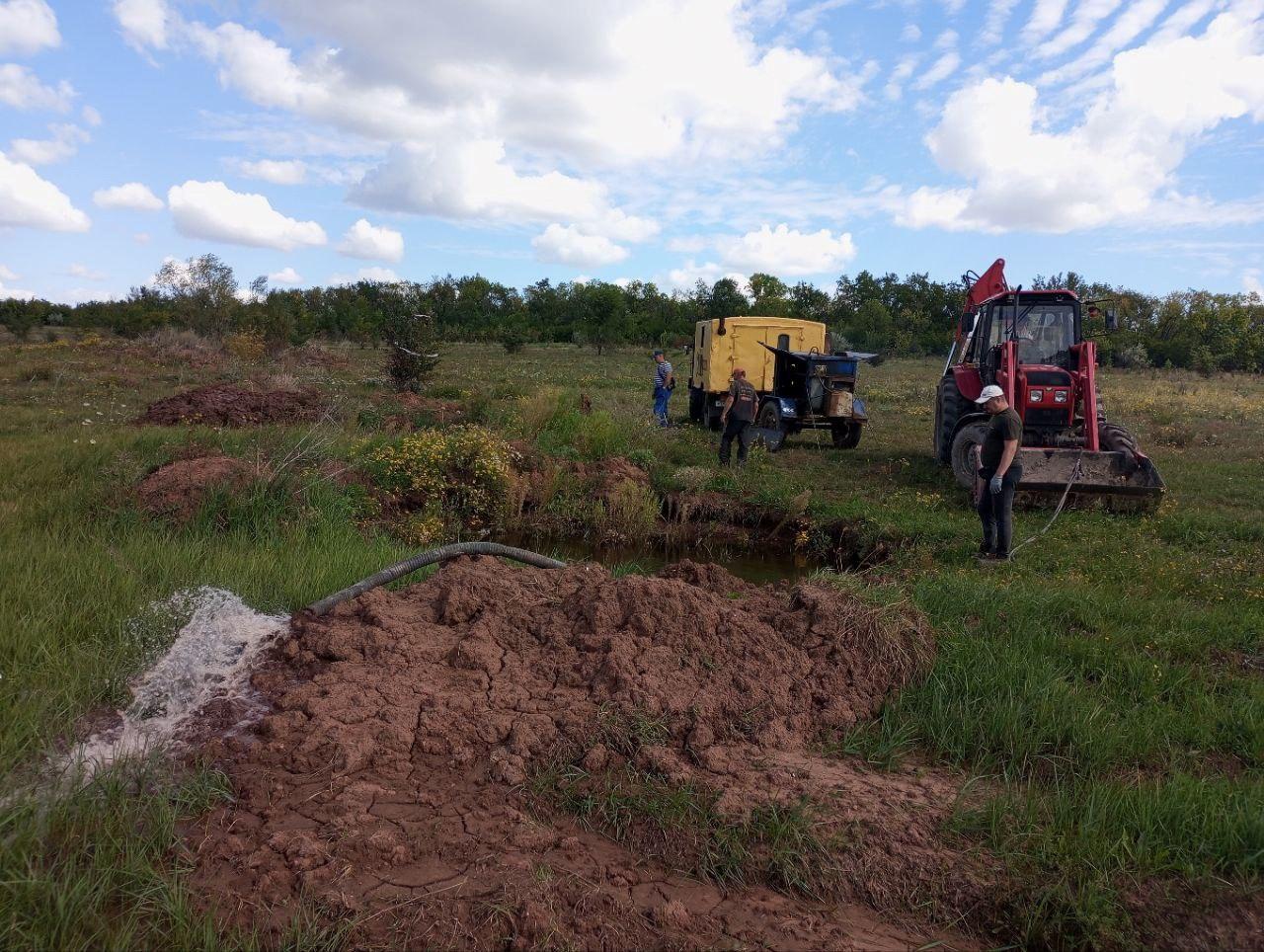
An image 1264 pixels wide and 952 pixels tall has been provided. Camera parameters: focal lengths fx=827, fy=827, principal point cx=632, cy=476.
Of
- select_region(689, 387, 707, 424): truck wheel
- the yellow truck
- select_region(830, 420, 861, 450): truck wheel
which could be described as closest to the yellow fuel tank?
the yellow truck

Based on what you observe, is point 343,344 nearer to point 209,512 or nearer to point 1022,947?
point 209,512

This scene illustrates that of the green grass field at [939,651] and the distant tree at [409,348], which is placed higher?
the distant tree at [409,348]

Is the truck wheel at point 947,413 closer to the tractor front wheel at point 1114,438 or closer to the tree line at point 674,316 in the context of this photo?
the tractor front wheel at point 1114,438

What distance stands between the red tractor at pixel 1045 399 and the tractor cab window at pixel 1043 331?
13 millimetres

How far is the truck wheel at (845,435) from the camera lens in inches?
602

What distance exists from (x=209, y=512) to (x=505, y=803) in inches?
196

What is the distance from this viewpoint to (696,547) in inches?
410

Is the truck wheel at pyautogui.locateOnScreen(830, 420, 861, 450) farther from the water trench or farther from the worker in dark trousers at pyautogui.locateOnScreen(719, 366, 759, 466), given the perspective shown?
the water trench

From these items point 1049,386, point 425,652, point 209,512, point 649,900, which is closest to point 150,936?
point 649,900

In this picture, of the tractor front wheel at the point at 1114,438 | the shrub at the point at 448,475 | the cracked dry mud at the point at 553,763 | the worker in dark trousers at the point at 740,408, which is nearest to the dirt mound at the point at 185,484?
the shrub at the point at 448,475

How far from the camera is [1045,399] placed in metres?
10.9

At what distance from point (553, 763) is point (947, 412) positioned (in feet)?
34.0

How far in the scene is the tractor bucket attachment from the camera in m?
10.0

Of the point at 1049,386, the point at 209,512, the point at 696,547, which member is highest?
the point at 1049,386
